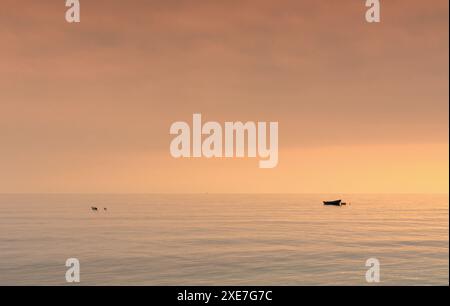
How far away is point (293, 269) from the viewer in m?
37.2

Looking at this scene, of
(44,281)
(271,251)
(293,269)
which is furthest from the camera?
(271,251)

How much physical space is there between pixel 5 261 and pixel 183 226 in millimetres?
37522

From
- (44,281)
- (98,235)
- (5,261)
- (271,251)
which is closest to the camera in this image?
(44,281)

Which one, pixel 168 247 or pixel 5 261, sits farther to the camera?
pixel 168 247

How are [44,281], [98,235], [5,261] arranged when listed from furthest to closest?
[98,235] < [5,261] < [44,281]

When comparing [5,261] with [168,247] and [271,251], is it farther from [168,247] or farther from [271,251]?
[271,251]

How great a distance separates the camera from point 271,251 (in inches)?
1877

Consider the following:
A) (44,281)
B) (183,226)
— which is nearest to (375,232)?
(183,226)

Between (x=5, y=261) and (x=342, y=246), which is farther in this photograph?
(x=342, y=246)
